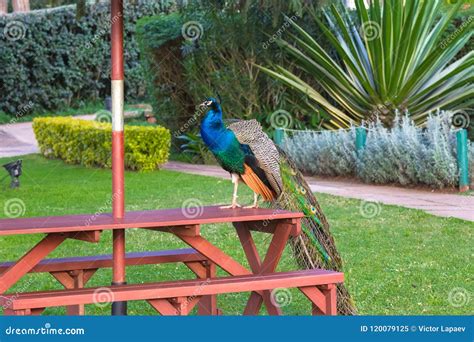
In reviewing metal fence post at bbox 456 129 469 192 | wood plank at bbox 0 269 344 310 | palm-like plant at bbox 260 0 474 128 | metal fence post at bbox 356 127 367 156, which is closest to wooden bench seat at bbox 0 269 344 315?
wood plank at bbox 0 269 344 310

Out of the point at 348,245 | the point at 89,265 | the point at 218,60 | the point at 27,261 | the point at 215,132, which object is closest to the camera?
the point at 27,261

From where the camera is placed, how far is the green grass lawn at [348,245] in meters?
6.35

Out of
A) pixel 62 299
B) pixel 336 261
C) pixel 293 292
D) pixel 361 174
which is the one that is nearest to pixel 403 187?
pixel 361 174

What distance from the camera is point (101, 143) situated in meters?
14.3

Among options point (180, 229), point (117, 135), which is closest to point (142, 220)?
point (180, 229)

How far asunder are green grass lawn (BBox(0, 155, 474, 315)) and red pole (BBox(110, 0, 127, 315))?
1.35 meters

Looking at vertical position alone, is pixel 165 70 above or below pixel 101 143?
above

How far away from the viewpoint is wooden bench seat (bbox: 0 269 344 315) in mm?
4355

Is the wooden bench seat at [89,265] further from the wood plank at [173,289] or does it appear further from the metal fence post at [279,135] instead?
the metal fence post at [279,135]

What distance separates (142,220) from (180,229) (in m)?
0.35

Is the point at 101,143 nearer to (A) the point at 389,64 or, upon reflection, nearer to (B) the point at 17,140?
(A) the point at 389,64

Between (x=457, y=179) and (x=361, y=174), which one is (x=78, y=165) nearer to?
(x=361, y=174)

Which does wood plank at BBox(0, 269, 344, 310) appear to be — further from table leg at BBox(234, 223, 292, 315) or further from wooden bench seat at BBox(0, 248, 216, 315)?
wooden bench seat at BBox(0, 248, 216, 315)

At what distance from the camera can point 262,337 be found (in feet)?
12.8
